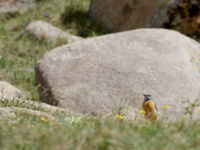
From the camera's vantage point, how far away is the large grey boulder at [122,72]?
16.8ft

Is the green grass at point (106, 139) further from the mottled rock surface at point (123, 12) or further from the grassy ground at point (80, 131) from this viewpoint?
the mottled rock surface at point (123, 12)

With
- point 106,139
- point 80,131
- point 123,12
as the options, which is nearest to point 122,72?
point 80,131

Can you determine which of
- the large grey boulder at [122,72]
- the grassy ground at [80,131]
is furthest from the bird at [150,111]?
the large grey boulder at [122,72]

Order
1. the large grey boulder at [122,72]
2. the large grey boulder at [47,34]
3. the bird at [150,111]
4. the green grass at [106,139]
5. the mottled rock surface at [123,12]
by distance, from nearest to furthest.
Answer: the green grass at [106,139]
the bird at [150,111]
the large grey boulder at [122,72]
the mottled rock surface at [123,12]
the large grey boulder at [47,34]

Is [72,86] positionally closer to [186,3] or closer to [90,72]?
[90,72]

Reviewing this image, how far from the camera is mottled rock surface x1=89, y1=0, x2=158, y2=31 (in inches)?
356

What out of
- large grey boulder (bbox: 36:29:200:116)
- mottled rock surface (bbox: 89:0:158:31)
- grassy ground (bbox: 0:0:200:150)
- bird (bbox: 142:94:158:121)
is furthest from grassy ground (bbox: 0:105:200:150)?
mottled rock surface (bbox: 89:0:158:31)

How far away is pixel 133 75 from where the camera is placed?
5344 millimetres

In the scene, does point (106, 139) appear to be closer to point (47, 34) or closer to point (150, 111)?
point (150, 111)

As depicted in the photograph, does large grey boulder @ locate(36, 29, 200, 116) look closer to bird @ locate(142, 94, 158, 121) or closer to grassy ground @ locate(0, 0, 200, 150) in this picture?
grassy ground @ locate(0, 0, 200, 150)

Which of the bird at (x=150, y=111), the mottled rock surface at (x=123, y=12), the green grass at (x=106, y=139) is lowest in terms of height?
the bird at (x=150, y=111)

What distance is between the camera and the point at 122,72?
17.8 ft

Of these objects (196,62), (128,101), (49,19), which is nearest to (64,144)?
(128,101)

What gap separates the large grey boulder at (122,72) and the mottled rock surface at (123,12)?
3.06 m
